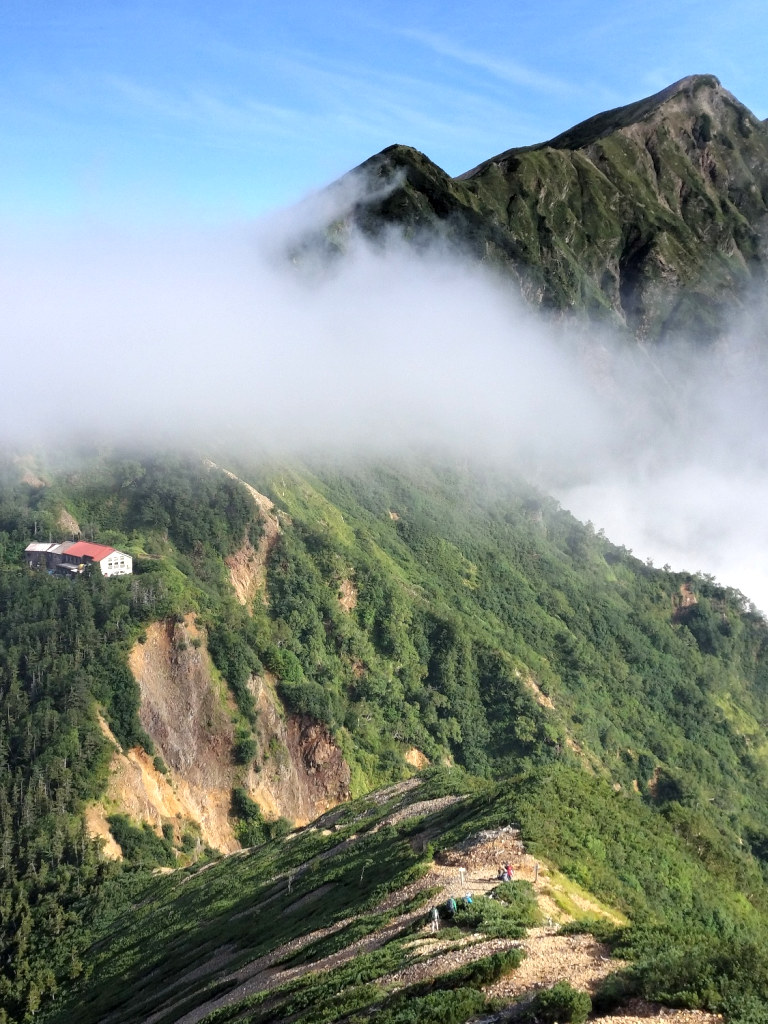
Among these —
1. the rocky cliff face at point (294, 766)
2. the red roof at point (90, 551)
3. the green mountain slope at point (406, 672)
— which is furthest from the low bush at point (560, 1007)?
the red roof at point (90, 551)

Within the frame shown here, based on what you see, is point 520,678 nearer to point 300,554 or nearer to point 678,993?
point 300,554

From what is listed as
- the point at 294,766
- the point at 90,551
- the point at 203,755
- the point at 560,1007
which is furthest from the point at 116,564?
the point at 560,1007

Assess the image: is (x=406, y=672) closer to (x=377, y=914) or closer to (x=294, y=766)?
(x=294, y=766)

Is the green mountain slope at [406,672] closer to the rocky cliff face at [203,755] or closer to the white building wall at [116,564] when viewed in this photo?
the rocky cliff face at [203,755]

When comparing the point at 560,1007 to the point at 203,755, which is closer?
the point at 560,1007

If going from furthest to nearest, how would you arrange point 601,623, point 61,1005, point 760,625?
point 760,625, point 601,623, point 61,1005

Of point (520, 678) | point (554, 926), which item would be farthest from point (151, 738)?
point (554, 926)
